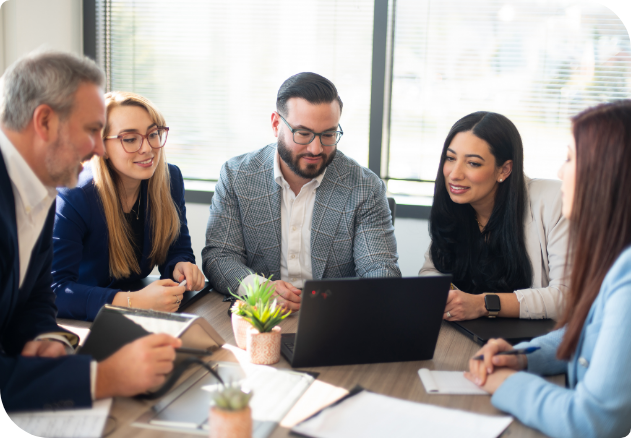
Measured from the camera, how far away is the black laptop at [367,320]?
1193mm

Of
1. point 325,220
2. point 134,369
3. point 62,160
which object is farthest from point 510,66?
point 134,369

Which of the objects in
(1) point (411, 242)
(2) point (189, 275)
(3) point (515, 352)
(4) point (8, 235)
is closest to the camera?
(4) point (8, 235)

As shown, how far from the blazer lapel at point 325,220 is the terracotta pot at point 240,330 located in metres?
0.74

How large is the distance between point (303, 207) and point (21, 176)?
1.11m

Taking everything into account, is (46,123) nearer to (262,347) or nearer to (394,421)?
(262,347)

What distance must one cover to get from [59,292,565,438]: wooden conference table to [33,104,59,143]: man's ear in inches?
22.3

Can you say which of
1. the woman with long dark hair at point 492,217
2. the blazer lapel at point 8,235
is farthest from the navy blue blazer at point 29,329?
the woman with long dark hair at point 492,217

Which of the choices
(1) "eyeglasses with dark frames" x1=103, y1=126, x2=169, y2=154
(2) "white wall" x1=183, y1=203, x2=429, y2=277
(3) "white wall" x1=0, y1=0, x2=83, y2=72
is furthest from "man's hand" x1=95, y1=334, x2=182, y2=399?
(2) "white wall" x1=183, y1=203, x2=429, y2=277

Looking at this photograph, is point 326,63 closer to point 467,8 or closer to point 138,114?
point 467,8

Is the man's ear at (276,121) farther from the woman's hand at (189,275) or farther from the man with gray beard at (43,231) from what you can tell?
the man with gray beard at (43,231)

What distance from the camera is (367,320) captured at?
49.0 inches

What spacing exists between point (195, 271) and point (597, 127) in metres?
1.28

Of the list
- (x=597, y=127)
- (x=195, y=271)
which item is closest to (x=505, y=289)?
(x=597, y=127)

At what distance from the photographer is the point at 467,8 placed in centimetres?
316
